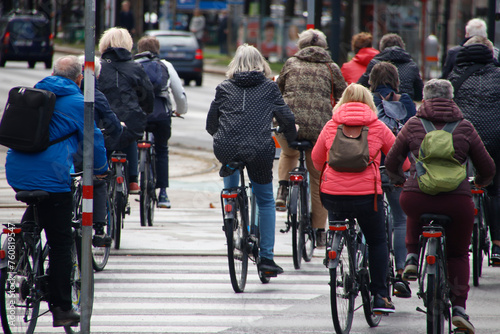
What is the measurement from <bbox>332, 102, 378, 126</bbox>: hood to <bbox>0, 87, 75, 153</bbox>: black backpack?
187 centimetres

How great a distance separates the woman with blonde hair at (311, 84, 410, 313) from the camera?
594 cm

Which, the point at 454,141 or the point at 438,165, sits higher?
the point at 454,141

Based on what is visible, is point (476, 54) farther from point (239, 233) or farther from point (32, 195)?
point (32, 195)

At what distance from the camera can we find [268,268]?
23.7ft

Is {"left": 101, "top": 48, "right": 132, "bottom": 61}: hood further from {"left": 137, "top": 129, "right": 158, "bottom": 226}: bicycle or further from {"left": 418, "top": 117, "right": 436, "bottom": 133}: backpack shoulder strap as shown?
{"left": 418, "top": 117, "right": 436, "bottom": 133}: backpack shoulder strap

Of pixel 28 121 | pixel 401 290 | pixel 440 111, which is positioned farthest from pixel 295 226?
pixel 28 121

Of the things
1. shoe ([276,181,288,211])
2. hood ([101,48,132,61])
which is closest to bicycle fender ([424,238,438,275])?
shoe ([276,181,288,211])

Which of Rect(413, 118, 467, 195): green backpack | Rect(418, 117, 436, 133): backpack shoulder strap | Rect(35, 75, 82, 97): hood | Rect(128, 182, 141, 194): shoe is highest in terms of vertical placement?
Rect(35, 75, 82, 97): hood

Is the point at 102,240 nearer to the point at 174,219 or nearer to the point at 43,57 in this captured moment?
the point at 174,219

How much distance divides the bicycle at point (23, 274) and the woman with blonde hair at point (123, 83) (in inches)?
112

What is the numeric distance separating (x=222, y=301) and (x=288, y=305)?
1.63ft

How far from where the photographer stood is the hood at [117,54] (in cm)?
849

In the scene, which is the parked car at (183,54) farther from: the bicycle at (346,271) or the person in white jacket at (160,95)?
the bicycle at (346,271)

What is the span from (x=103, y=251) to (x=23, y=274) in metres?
2.31
